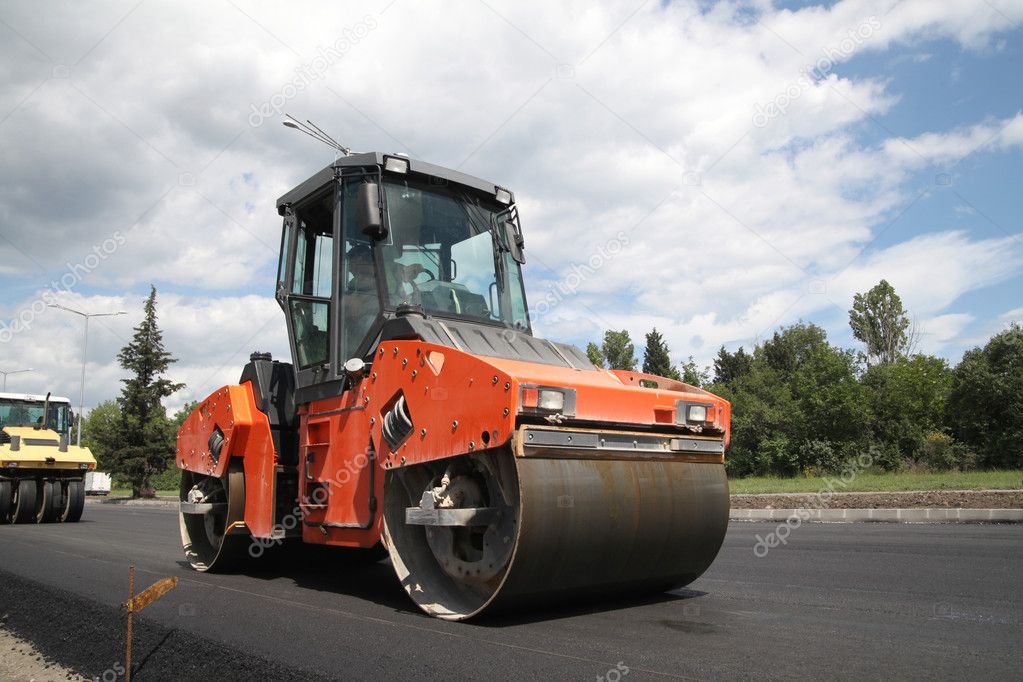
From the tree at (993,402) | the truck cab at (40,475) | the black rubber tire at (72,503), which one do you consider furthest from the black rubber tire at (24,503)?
the tree at (993,402)

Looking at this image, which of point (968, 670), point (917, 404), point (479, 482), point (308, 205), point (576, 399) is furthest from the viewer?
point (917, 404)

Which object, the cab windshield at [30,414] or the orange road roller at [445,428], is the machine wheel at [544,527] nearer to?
the orange road roller at [445,428]

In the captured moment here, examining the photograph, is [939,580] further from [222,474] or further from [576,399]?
[222,474]

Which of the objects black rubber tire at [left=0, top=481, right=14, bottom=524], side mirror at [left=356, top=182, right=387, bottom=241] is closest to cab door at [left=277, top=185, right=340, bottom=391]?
side mirror at [left=356, top=182, right=387, bottom=241]

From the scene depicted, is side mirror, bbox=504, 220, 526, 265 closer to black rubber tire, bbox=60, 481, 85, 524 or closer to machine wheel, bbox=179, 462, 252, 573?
machine wheel, bbox=179, 462, 252, 573

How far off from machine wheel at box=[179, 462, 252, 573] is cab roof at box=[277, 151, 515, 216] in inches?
98.4

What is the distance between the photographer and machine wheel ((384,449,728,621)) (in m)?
4.33

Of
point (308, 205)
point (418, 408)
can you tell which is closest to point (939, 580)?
point (418, 408)

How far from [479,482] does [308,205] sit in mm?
3311

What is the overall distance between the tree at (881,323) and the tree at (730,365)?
18.4 metres

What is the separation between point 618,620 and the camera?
4715 millimetres

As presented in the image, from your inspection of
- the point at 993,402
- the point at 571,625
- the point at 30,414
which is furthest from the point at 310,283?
the point at 993,402

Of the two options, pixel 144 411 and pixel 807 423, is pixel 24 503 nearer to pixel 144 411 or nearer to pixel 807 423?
pixel 144 411

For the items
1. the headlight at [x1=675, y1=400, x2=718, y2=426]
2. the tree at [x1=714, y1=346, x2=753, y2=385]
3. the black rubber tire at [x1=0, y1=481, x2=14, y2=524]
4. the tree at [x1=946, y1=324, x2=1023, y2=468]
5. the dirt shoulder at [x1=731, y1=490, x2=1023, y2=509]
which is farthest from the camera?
the tree at [x1=714, y1=346, x2=753, y2=385]
